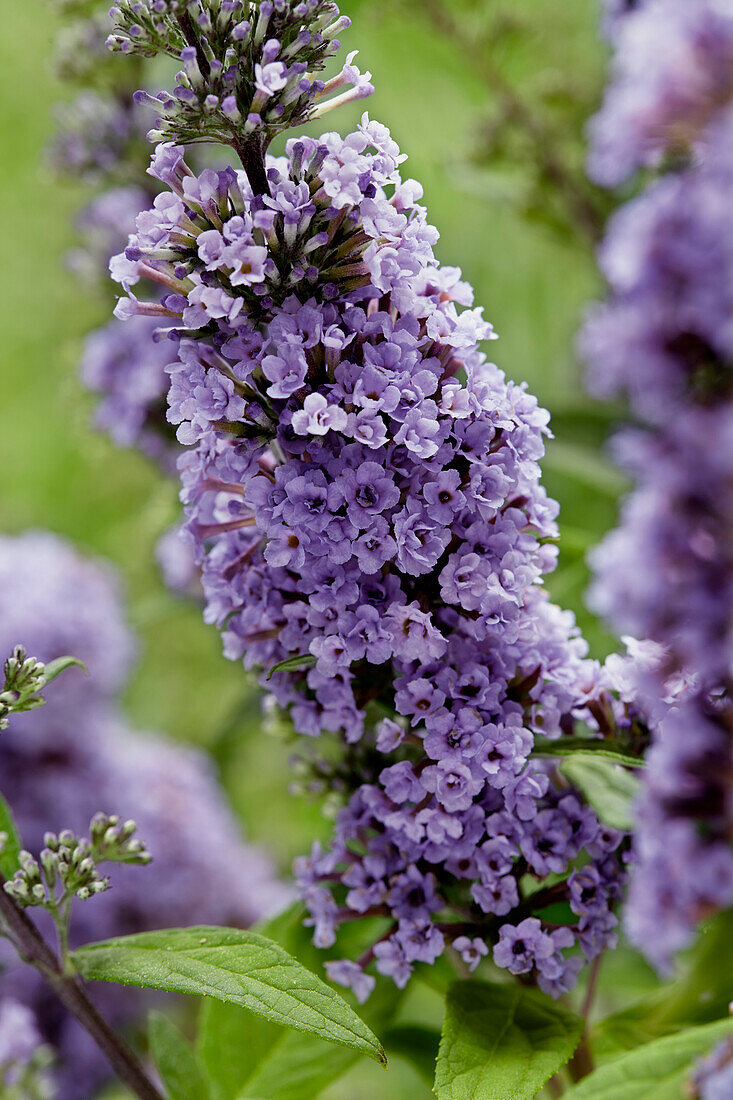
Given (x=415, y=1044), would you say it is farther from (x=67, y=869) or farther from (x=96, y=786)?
(x=96, y=786)

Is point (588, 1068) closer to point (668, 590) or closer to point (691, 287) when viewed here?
point (668, 590)

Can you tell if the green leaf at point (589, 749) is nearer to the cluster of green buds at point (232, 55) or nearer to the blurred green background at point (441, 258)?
the blurred green background at point (441, 258)

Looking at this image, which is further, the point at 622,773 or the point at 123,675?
the point at 123,675

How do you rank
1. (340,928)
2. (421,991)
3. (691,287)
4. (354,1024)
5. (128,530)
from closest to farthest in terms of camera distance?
1. (691,287)
2. (354,1024)
3. (340,928)
4. (421,991)
5. (128,530)

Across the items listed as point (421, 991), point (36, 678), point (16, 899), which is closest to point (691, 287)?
point (36, 678)

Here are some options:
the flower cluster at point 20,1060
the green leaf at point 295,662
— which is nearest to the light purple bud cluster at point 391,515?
the green leaf at point 295,662

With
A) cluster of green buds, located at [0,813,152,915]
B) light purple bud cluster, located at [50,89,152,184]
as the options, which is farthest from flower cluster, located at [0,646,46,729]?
light purple bud cluster, located at [50,89,152,184]
